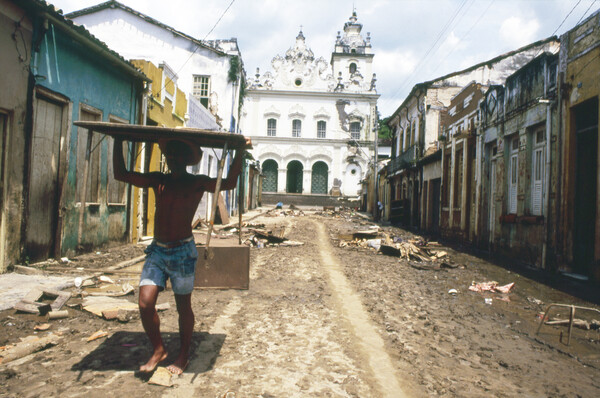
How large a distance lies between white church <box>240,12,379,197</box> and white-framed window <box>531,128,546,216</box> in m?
35.9

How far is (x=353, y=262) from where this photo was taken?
32.2 feet

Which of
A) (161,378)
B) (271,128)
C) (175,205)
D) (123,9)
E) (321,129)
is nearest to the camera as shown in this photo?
(161,378)

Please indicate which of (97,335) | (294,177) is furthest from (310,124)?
(97,335)

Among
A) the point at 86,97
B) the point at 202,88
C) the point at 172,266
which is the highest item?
the point at 202,88

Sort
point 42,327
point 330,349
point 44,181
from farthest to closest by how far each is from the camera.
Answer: point 44,181 → point 42,327 → point 330,349

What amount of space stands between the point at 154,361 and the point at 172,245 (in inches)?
34.2

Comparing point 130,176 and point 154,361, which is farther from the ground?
point 130,176

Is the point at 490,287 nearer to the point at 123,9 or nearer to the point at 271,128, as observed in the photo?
the point at 123,9

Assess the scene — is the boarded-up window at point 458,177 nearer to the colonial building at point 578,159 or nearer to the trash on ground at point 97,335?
the colonial building at point 578,159

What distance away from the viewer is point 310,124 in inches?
1881

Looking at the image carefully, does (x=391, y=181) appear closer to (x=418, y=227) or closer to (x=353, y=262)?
(x=418, y=227)

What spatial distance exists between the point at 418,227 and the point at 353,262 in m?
14.1

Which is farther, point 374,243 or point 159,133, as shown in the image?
point 374,243

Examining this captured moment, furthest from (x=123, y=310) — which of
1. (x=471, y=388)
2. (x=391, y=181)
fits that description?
(x=391, y=181)
